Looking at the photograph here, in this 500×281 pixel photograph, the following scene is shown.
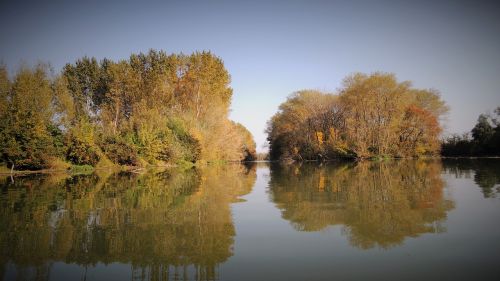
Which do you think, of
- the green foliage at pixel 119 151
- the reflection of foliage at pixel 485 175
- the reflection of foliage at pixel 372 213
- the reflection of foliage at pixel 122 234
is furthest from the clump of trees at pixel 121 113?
the reflection of foliage at pixel 485 175

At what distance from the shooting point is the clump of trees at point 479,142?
4186 centimetres

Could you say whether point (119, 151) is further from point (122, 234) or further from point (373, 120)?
point (373, 120)

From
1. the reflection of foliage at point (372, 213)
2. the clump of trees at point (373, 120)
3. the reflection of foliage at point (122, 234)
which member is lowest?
the reflection of foliage at point (122, 234)

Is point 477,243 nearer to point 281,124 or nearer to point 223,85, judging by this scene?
point 223,85

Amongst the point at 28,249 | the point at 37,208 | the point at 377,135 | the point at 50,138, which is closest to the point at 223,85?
the point at 377,135

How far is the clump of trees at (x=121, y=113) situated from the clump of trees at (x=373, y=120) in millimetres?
12911

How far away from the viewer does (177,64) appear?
43250 millimetres

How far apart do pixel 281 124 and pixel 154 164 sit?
27.7 meters

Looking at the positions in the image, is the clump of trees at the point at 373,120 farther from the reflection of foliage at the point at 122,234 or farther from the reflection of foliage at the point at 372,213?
the reflection of foliage at the point at 122,234

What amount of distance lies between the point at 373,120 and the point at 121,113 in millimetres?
32455

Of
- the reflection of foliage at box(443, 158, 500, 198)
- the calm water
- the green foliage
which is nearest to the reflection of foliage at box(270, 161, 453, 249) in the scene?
the calm water

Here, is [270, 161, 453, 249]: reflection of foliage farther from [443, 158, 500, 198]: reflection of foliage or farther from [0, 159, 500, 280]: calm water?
[443, 158, 500, 198]: reflection of foliage

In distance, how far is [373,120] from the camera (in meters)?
42.4

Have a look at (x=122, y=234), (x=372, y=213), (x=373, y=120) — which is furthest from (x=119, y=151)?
(x=373, y=120)
